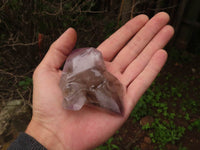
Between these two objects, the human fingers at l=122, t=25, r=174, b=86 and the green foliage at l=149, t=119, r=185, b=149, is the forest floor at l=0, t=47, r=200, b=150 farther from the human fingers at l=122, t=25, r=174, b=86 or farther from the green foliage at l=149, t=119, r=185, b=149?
the human fingers at l=122, t=25, r=174, b=86

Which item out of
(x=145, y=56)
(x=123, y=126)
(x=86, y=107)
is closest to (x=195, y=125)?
(x=123, y=126)

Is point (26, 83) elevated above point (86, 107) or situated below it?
below

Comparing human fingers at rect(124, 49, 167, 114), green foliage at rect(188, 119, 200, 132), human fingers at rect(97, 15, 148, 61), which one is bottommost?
green foliage at rect(188, 119, 200, 132)

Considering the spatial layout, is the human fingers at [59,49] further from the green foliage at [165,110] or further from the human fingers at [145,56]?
the green foliage at [165,110]

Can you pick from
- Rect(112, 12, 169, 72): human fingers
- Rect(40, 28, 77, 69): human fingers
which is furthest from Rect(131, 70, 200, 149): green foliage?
Rect(40, 28, 77, 69): human fingers

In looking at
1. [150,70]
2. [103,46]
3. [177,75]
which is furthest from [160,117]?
[103,46]

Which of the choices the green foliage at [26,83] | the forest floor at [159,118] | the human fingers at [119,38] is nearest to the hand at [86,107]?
the human fingers at [119,38]

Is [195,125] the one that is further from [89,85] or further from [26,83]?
[26,83]
